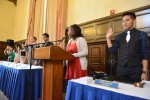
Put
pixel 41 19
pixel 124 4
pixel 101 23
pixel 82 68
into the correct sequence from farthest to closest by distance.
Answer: pixel 41 19 < pixel 101 23 < pixel 124 4 < pixel 82 68

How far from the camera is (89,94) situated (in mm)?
1166

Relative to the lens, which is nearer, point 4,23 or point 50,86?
point 50,86

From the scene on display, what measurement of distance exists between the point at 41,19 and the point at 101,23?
126 inches

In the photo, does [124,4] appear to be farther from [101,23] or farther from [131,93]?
[131,93]

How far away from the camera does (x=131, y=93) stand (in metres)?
0.97

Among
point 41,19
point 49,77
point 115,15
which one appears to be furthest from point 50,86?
point 41,19

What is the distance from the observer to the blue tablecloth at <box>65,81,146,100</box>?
1007 mm

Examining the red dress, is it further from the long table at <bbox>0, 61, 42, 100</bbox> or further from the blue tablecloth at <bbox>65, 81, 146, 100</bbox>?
the blue tablecloth at <bbox>65, 81, 146, 100</bbox>

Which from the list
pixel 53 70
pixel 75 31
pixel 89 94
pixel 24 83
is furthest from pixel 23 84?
pixel 89 94

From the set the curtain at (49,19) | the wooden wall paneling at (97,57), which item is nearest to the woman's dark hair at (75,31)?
the wooden wall paneling at (97,57)

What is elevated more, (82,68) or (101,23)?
(101,23)

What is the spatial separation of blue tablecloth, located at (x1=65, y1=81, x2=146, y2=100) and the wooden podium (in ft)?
1.04

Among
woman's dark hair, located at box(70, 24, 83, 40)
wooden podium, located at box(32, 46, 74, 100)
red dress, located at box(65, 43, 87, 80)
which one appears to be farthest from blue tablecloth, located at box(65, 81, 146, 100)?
woman's dark hair, located at box(70, 24, 83, 40)

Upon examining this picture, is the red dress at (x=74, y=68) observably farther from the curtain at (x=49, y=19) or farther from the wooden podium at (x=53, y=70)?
the curtain at (x=49, y=19)
